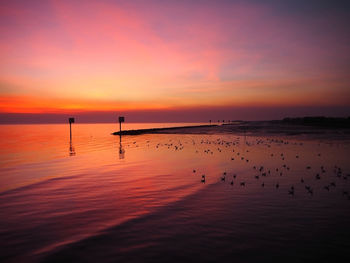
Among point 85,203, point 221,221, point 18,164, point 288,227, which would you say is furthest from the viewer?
point 18,164

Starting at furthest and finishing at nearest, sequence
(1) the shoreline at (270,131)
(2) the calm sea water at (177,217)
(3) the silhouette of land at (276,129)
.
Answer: (3) the silhouette of land at (276,129) < (1) the shoreline at (270,131) < (2) the calm sea water at (177,217)

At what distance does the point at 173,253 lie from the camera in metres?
7.27

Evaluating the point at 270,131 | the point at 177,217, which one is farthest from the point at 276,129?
the point at 177,217

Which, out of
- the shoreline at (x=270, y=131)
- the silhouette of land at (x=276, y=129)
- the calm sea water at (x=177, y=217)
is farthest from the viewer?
the silhouette of land at (x=276, y=129)

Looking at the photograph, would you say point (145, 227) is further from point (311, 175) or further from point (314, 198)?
point (311, 175)

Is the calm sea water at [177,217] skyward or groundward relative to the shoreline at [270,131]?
groundward

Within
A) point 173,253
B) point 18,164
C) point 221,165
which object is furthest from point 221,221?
point 18,164

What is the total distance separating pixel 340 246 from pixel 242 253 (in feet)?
9.70

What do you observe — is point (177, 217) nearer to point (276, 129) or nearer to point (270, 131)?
point (270, 131)

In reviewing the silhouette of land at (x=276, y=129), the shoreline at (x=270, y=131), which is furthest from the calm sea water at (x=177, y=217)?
the silhouette of land at (x=276, y=129)

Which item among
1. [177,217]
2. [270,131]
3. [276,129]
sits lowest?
[177,217]

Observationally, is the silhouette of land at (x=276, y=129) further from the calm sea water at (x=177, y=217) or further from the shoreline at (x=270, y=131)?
the calm sea water at (x=177, y=217)

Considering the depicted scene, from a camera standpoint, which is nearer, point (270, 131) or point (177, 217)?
point (177, 217)

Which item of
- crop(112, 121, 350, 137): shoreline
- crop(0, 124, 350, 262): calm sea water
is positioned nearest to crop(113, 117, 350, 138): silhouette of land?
crop(112, 121, 350, 137): shoreline
